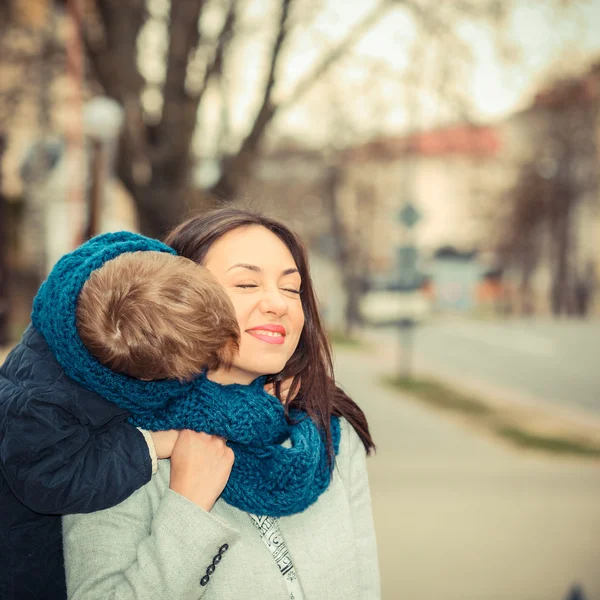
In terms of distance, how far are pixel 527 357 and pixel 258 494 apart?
1778 cm

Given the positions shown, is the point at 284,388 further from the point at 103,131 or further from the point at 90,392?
the point at 103,131

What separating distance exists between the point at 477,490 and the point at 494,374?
9453 mm

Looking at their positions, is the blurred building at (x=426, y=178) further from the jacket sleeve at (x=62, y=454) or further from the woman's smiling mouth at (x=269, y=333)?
the jacket sleeve at (x=62, y=454)

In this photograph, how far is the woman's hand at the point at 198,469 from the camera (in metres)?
1.50

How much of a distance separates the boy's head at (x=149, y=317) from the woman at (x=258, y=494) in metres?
0.25

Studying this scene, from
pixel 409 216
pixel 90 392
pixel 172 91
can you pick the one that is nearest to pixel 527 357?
pixel 409 216

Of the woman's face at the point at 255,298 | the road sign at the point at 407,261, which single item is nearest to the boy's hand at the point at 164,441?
the woman's face at the point at 255,298

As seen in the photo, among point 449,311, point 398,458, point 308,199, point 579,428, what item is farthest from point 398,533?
point 449,311

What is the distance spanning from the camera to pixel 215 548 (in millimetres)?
1478

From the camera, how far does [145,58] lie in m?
7.68

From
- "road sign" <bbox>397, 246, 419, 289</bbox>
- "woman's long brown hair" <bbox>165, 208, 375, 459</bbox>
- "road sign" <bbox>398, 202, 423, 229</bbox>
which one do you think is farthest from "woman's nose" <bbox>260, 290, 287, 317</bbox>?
"road sign" <bbox>397, 246, 419, 289</bbox>

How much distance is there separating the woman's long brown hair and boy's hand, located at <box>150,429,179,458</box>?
34 centimetres

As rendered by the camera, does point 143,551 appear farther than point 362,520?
No

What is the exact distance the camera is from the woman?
4.76 feet
